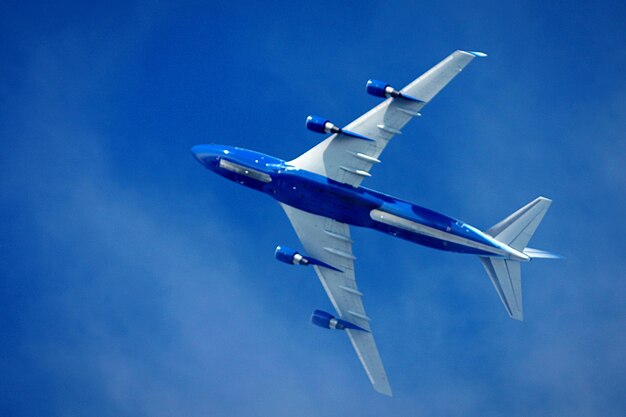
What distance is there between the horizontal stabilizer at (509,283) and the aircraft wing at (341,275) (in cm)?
1494

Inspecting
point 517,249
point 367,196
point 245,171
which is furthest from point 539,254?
point 245,171

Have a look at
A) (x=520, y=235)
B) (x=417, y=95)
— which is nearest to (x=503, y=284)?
(x=520, y=235)

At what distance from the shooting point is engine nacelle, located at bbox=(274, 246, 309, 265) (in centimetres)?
9875

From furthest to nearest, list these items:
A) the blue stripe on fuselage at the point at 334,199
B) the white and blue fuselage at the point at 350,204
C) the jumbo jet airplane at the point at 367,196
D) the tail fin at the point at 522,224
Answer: the blue stripe on fuselage at the point at 334,199 < the white and blue fuselage at the point at 350,204 < the tail fin at the point at 522,224 < the jumbo jet airplane at the point at 367,196

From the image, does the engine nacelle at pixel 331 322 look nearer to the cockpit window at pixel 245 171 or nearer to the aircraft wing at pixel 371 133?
the aircraft wing at pixel 371 133

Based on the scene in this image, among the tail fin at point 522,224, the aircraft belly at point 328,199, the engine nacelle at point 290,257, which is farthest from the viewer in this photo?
the engine nacelle at point 290,257

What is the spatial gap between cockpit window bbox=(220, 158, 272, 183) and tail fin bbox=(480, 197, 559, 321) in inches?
941

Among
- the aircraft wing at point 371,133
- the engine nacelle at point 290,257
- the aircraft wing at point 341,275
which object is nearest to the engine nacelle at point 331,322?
the aircraft wing at point 341,275

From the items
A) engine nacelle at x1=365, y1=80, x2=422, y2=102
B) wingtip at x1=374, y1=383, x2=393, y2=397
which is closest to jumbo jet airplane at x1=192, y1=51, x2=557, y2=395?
engine nacelle at x1=365, y1=80, x2=422, y2=102

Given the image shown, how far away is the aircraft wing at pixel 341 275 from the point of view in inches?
3873

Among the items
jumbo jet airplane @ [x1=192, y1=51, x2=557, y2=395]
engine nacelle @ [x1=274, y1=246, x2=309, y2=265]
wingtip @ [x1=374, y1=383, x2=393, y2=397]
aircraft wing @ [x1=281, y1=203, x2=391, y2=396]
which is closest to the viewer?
jumbo jet airplane @ [x1=192, y1=51, x2=557, y2=395]

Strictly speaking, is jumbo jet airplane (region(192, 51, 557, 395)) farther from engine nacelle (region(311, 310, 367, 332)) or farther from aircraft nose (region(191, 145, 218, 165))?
engine nacelle (region(311, 310, 367, 332))

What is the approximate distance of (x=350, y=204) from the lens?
313 ft

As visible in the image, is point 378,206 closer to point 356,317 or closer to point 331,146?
point 331,146
